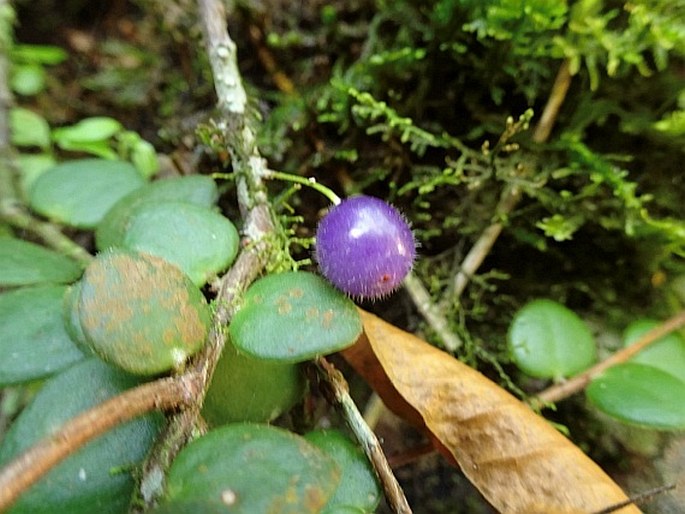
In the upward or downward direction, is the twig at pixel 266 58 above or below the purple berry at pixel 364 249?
above

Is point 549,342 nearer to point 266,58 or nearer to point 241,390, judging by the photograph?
point 241,390

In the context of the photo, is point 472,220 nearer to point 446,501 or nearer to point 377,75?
point 377,75

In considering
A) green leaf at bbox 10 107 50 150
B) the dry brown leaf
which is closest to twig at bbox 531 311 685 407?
the dry brown leaf

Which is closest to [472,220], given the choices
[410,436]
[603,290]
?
[603,290]

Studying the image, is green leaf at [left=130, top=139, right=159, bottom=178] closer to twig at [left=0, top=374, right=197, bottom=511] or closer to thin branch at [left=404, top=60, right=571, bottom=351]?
thin branch at [left=404, top=60, right=571, bottom=351]

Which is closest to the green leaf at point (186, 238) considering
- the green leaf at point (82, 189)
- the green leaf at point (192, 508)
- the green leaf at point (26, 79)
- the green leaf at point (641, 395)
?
the green leaf at point (82, 189)

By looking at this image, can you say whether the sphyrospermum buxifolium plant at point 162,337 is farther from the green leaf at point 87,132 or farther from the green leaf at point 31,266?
the green leaf at point 87,132
